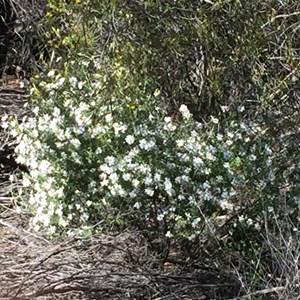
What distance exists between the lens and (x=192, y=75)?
21.9ft

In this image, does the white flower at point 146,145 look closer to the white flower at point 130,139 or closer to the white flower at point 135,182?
the white flower at point 130,139

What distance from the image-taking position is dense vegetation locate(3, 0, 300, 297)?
540 centimetres

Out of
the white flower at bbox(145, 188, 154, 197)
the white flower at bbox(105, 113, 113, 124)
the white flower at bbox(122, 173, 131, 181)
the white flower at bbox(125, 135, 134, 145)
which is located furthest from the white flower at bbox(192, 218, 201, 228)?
the white flower at bbox(105, 113, 113, 124)

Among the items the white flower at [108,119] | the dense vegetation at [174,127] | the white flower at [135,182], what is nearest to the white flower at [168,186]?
the dense vegetation at [174,127]

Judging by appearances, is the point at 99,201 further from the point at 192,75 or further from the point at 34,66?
the point at 34,66

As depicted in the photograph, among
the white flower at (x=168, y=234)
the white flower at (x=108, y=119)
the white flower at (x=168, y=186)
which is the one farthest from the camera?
the white flower at (x=108, y=119)

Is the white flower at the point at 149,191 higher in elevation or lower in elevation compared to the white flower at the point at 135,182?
lower

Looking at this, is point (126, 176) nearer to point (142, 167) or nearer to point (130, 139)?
point (142, 167)

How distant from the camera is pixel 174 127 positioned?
5.64 m

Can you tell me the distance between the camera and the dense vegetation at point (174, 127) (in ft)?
17.7

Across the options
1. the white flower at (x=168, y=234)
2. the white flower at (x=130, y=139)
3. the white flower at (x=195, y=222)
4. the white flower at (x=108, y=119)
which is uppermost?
the white flower at (x=130, y=139)

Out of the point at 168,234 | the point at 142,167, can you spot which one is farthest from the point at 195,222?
the point at 142,167

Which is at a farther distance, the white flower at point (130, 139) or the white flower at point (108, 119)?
the white flower at point (108, 119)

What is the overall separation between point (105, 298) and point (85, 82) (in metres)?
1.92
